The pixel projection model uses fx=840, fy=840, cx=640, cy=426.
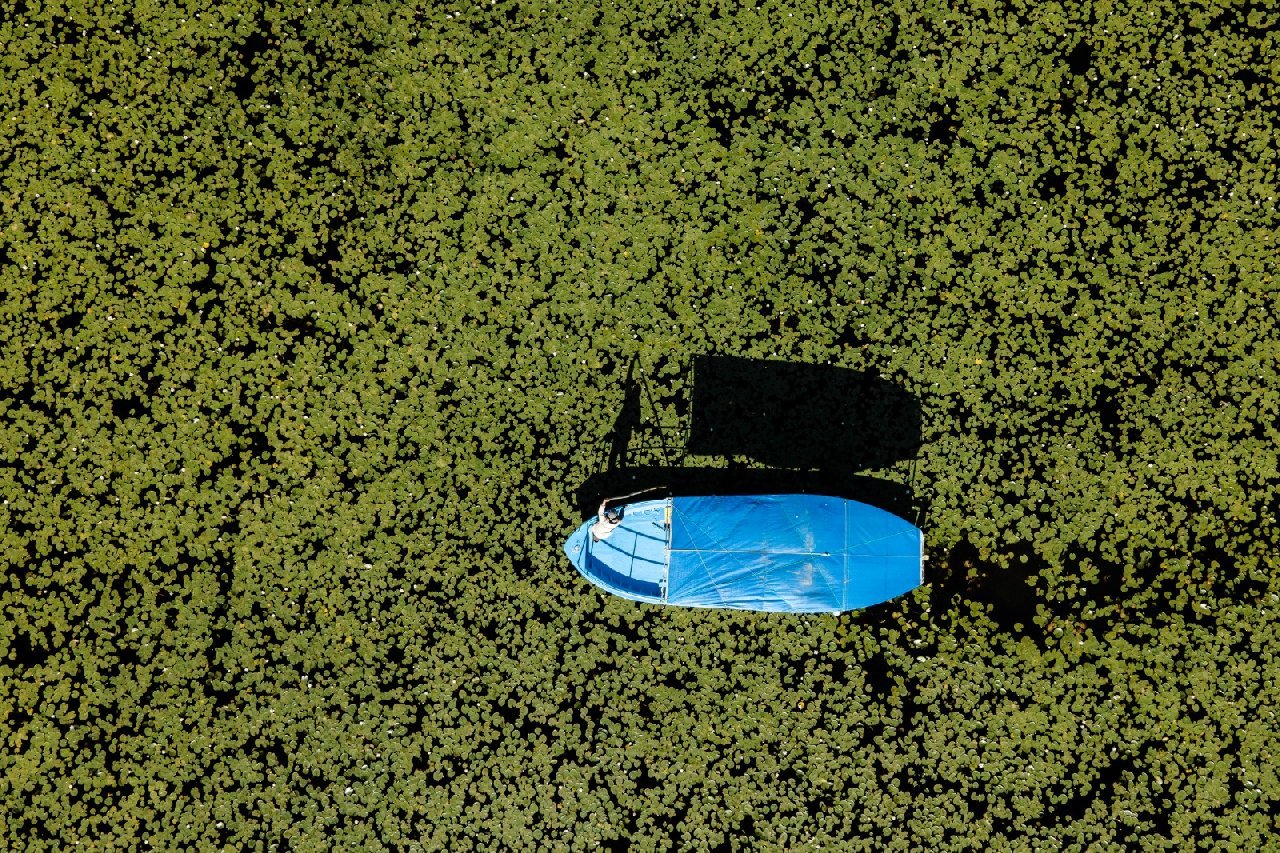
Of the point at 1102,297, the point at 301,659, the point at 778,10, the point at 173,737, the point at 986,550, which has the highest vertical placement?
the point at 778,10

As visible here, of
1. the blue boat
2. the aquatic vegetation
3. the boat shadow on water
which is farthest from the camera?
the boat shadow on water

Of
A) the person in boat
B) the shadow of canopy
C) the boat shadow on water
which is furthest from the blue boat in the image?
the shadow of canopy

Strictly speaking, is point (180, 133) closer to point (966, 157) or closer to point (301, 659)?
point (301, 659)

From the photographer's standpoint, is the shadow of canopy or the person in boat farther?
the shadow of canopy

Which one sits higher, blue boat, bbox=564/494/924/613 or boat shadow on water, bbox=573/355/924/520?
boat shadow on water, bbox=573/355/924/520

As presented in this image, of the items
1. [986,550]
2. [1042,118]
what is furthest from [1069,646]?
[1042,118]

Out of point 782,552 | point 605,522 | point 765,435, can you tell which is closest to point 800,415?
point 765,435

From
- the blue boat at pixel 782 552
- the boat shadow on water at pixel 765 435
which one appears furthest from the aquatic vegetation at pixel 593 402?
the blue boat at pixel 782 552

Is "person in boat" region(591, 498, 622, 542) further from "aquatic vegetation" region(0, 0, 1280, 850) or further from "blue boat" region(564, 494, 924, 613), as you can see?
"aquatic vegetation" region(0, 0, 1280, 850)
